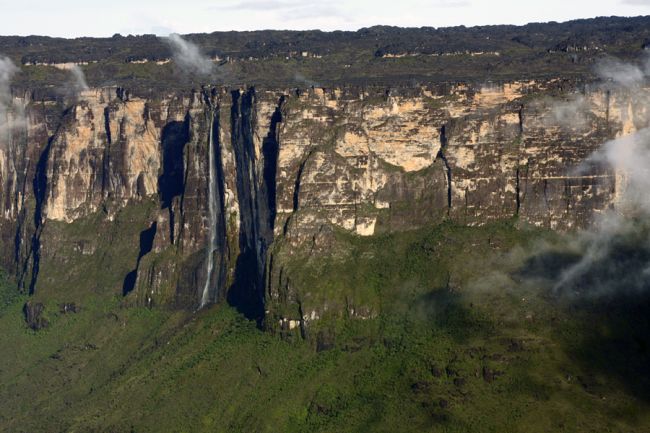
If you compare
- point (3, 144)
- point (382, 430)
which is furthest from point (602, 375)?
point (3, 144)

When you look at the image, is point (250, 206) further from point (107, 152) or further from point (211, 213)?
point (107, 152)

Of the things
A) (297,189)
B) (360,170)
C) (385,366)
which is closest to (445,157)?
(360,170)

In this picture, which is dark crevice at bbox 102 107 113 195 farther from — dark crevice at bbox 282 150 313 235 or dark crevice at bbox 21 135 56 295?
dark crevice at bbox 282 150 313 235

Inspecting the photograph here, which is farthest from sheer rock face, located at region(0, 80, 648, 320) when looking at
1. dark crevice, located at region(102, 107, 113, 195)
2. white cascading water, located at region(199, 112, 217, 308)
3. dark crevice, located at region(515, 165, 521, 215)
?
dark crevice, located at region(102, 107, 113, 195)

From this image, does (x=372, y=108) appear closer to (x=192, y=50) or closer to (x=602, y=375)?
(x=602, y=375)

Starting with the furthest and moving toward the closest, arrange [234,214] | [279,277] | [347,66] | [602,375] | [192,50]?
1. [192,50]
2. [347,66]
3. [234,214]
4. [279,277]
5. [602,375]

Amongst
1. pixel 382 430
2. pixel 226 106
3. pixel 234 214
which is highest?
pixel 226 106
